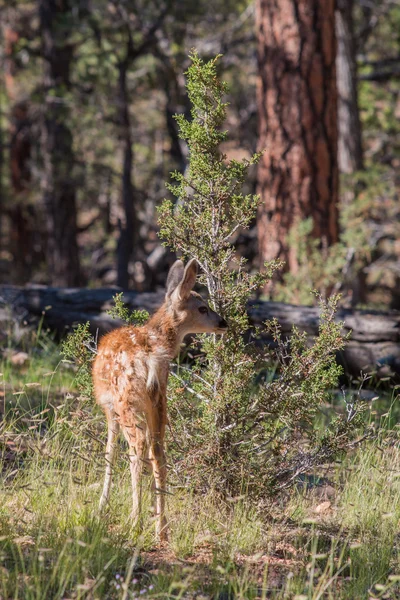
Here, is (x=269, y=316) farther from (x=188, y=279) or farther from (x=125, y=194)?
(x=125, y=194)

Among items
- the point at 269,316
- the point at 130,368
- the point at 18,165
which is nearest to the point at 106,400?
the point at 130,368

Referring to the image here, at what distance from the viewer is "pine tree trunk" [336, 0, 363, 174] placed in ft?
55.2

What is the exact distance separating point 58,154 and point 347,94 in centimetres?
622

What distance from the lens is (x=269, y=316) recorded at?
27.2 ft

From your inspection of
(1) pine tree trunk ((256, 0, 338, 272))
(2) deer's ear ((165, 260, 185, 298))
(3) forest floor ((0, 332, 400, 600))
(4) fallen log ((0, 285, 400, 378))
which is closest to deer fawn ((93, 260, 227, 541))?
(2) deer's ear ((165, 260, 185, 298))

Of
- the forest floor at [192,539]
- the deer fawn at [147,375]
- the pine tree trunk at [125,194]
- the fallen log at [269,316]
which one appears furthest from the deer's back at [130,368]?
the pine tree trunk at [125,194]

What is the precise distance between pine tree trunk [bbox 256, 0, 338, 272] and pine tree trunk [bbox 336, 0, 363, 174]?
5.93m

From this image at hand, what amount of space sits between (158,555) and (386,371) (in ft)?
11.9

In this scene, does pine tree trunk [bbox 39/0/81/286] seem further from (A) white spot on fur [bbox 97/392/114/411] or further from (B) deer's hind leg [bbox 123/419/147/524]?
(B) deer's hind leg [bbox 123/419/147/524]

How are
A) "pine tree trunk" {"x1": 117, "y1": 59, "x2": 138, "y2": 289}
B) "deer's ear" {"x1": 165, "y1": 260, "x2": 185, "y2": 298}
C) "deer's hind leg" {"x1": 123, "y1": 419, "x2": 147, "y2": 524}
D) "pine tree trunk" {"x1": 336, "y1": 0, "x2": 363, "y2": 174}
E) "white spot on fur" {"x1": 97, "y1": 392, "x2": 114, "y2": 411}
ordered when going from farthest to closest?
"pine tree trunk" {"x1": 336, "y1": 0, "x2": 363, "y2": 174}
"pine tree trunk" {"x1": 117, "y1": 59, "x2": 138, "y2": 289}
"deer's ear" {"x1": 165, "y1": 260, "x2": 185, "y2": 298}
"white spot on fur" {"x1": 97, "y1": 392, "x2": 114, "y2": 411}
"deer's hind leg" {"x1": 123, "y1": 419, "x2": 147, "y2": 524}

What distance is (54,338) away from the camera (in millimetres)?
9312

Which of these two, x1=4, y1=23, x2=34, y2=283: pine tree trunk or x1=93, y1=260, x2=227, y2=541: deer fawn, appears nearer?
x1=93, y1=260, x2=227, y2=541: deer fawn

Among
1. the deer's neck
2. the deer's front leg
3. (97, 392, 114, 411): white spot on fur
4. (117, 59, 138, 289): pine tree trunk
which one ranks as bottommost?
the deer's front leg

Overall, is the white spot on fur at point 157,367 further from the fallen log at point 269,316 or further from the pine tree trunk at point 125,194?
the pine tree trunk at point 125,194
